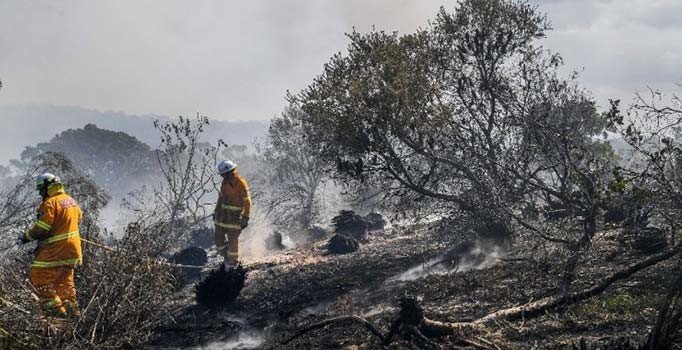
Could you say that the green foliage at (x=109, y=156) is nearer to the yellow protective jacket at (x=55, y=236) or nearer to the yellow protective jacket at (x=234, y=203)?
the yellow protective jacket at (x=234, y=203)

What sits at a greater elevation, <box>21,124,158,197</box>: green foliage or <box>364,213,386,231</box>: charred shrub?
<box>21,124,158,197</box>: green foliage

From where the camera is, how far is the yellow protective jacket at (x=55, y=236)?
5.79m

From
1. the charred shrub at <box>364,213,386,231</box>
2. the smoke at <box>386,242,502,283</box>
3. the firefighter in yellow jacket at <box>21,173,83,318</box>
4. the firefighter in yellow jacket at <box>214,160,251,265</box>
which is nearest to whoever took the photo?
the firefighter in yellow jacket at <box>21,173,83,318</box>

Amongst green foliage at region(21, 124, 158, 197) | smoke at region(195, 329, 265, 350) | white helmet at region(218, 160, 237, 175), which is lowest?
smoke at region(195, 329, 265, 350)

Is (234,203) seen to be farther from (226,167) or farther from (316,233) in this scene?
(316,233)

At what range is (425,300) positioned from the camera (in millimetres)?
7082

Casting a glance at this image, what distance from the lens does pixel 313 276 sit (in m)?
9.84

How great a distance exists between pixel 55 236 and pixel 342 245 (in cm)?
743

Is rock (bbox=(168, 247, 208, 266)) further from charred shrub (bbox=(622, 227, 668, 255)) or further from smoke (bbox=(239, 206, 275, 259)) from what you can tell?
charred shrub (bbox=(622, 227, 668, 255))

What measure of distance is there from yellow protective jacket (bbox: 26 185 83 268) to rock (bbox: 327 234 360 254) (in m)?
7.14

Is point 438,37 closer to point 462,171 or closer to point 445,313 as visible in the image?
point 462,171

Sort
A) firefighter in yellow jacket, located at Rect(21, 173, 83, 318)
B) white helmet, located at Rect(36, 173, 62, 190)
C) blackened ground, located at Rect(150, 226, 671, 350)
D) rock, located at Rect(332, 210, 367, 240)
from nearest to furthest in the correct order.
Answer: blackened ground, located at Rect(150, 226, 671, 350) < firefighter in yellow jacket, located at Rect(21, 173, 83, 318) < white helmet, located at Rect(36, 173, 62, 190) < rock, located at Rect(332, 210, 367, 240)

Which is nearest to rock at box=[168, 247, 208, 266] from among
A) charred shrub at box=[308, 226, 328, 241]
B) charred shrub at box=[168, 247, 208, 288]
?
charred shrub at box=[168, 247, 208, 288]

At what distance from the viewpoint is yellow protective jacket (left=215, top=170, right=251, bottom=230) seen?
10.1m
